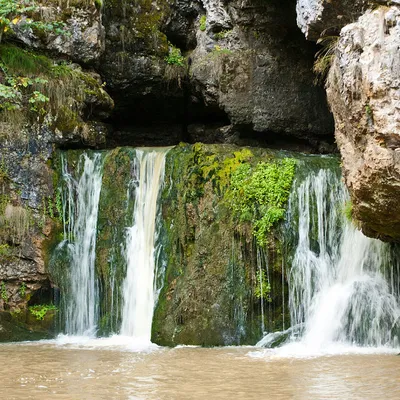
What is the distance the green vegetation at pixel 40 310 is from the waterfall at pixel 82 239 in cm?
31

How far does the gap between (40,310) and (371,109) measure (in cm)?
668

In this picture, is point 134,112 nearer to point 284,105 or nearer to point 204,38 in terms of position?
point 204,38

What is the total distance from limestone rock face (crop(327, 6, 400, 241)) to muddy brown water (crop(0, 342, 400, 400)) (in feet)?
6.10

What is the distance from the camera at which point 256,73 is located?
14188 mm

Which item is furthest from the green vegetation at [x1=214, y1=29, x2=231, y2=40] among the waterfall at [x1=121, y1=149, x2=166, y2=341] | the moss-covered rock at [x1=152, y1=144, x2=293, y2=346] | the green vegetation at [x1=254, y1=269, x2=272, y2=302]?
the green vegetation at [x1=254, y1=269, x2=272, y2=302]

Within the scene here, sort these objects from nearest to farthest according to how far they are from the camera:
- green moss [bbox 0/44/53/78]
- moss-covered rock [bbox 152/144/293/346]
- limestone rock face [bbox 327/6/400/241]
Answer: limestone rock face [bbox 327/6/400/241] → moss-covered rock [bbox 152/144/293/346] → green moss [bbox 0/44/53/78]

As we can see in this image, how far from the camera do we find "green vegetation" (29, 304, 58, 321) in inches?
450

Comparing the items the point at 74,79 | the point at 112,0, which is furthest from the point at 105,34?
the point at 74,79

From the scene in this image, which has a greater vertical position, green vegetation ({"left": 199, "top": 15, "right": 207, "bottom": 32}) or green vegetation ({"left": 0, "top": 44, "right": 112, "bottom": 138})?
green vegetation ({"left": 199, "top": 15, "right": 207, "bottom": 32})

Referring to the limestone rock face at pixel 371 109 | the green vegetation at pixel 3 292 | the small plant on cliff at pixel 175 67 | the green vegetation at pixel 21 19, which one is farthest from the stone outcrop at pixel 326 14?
the green vegetation at pixel 3 292

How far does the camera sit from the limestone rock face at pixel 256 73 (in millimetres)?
14133

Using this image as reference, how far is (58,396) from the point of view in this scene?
5875 millimetres

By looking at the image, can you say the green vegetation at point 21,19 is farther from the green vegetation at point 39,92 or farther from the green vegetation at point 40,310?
the green vegetation at point 40,310

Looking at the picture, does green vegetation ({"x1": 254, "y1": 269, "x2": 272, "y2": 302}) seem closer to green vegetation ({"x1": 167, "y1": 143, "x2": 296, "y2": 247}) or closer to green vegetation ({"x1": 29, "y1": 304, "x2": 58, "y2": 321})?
green vegetation ({"x1": 167, "y1": 143, "x2": 296, "y2": 247})
